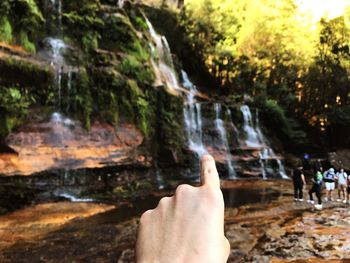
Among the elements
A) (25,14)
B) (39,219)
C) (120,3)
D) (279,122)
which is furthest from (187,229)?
(279,122)

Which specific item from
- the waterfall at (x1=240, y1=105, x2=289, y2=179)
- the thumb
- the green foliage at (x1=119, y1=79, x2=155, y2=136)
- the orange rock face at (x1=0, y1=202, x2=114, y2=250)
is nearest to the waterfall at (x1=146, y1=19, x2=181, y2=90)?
the green foliage at (x1=119, y1=79, x2=155, y2=136)

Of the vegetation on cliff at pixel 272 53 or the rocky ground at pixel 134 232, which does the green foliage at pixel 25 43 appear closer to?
the rocky ground at pixel 134 232

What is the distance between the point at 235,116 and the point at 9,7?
484 inches

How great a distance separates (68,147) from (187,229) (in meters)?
12.9

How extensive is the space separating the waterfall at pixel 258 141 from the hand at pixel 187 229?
18608mm

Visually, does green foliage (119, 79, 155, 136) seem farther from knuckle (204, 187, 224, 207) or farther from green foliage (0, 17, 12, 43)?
knuckle (204, 187, 224, 207)

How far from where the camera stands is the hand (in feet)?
3.60

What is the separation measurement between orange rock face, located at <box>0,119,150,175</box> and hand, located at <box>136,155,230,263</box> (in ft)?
38.7

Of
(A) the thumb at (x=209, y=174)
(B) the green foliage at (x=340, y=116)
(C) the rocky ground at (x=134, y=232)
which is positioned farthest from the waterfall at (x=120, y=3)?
(A) the thumb at (x=209, y=174)

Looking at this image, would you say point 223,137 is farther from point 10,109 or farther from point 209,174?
point 209,174

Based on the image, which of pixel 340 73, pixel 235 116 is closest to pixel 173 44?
pixel 235 116

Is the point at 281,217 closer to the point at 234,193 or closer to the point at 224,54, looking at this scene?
the point at 234,193

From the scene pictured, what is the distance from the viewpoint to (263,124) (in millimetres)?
22453

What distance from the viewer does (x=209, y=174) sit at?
1.22 meters
